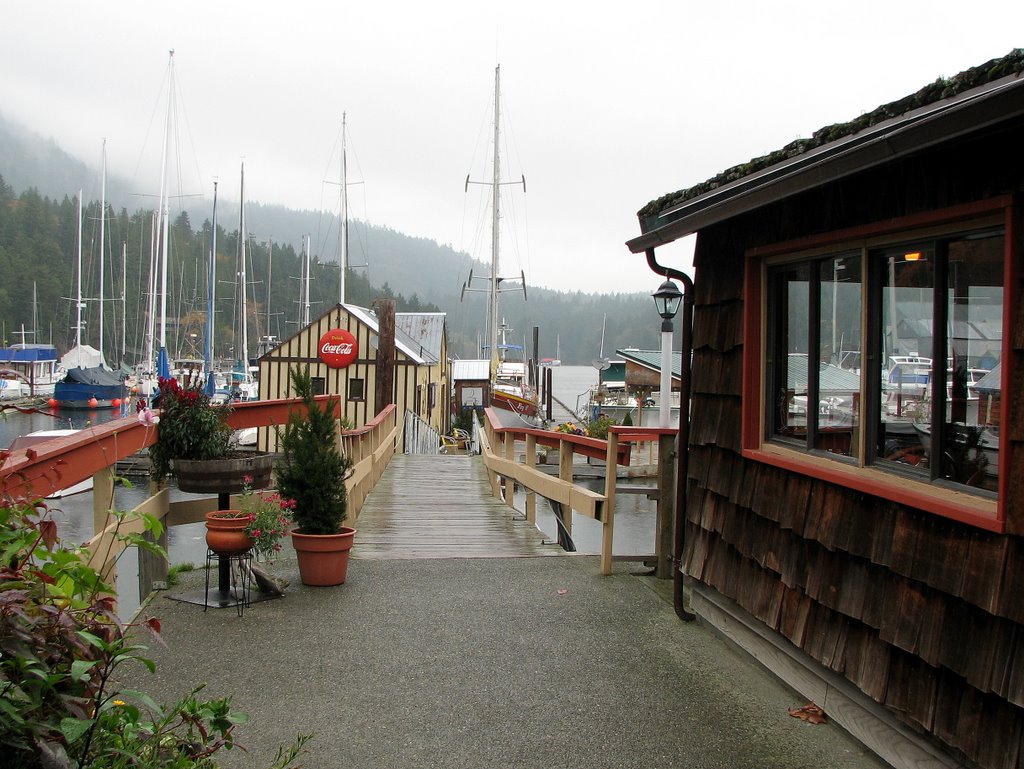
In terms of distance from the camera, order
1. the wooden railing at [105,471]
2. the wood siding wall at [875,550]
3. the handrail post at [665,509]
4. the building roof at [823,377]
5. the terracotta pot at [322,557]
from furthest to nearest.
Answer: the handrail post at [665,509] < the terracotta pot at [322,557] < the building roof at [823,377] < the wooden railing at [105,471] < the wood siding wall at [875,550]

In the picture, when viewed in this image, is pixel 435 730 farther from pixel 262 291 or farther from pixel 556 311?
pixel 556 311

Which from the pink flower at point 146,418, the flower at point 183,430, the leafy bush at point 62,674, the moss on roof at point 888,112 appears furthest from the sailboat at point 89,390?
the leafy bush at point 62,674

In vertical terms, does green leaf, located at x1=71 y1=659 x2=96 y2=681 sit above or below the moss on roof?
below

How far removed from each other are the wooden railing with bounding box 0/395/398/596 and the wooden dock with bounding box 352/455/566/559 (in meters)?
1.28

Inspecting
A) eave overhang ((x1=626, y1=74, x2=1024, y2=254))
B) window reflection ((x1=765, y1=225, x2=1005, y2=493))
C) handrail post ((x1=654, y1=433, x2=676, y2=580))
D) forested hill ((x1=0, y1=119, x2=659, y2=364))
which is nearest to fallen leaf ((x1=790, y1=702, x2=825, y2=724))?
window reflection ((x1=765, y1=225, x2=1005, y2=493))

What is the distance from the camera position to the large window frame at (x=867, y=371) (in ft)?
10.2

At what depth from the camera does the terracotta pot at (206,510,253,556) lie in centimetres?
583

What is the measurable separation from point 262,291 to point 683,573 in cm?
8851

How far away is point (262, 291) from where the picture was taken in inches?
3543

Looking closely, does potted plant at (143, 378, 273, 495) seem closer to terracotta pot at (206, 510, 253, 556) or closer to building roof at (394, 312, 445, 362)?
terracotta pot at (206, 510, 253, 556)

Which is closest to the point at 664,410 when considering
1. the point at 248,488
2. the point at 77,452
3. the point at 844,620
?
the point at 248,488

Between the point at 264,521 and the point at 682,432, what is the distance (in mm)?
2732

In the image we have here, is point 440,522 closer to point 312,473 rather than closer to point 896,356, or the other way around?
point 312,473

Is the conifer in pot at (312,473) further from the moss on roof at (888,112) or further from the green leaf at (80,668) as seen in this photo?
the green leaf at (80,668)
